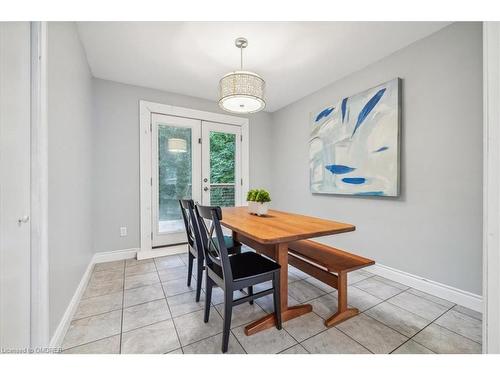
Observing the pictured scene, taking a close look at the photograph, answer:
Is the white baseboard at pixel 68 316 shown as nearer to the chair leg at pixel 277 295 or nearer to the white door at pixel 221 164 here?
the chair leg at pixel 277 295

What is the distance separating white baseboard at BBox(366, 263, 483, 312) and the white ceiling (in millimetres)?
2319

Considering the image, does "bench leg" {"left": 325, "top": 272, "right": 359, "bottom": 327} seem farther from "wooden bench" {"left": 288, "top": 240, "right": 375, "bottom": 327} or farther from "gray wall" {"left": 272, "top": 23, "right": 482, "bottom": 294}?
"gray wall" {"left": 272, "top": 23, "right": 482, "bottom": 294}

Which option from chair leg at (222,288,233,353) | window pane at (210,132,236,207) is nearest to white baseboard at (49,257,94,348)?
chair leg at (222,288,233,353)

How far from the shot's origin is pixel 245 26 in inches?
73.9

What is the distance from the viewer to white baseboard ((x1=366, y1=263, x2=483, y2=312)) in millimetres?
1734

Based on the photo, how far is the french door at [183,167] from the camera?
320 centimetres

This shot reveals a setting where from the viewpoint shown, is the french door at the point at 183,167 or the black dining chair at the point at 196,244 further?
the french door at the point at 183,167

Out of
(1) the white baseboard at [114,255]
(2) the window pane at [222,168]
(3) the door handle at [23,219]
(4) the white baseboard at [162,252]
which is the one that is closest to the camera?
(3) the door handle at [23,219]

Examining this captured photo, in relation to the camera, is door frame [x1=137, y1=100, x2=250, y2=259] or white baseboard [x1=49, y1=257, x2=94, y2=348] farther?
door frame [x1=137, y1=100, x2=250, y2=259]

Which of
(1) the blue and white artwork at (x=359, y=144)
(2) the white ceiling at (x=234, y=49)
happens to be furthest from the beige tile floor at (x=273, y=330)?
(2) the white ceiling at (x=234, y=49)

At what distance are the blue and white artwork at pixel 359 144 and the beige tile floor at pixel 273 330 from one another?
1077 mm

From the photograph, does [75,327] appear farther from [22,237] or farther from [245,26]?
[245,26]

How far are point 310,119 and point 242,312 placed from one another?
9.08 feet
